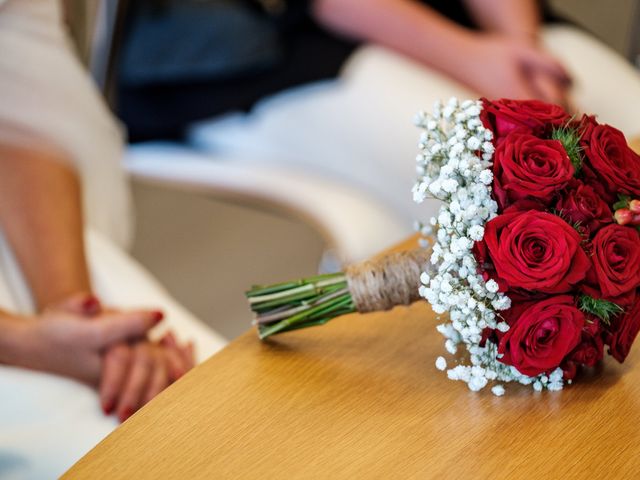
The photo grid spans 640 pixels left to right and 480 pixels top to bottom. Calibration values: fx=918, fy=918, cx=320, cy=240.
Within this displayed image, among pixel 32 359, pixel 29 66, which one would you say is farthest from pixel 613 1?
pixel 32 359

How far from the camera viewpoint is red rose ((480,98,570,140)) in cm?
72

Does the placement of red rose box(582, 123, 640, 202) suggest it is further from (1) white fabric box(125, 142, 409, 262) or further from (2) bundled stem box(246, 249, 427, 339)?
(1) white fabric box(125, 142, 409, 262)

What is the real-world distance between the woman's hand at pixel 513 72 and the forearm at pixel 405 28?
0.02 meters

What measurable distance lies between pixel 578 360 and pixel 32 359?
1.87 ft

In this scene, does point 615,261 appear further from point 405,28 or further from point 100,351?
point 405,28

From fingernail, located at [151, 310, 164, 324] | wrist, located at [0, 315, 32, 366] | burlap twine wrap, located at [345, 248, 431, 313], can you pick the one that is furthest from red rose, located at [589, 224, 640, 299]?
wrist, located at [0, 315, 32, 366]

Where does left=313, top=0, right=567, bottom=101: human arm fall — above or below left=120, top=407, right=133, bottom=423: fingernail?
above

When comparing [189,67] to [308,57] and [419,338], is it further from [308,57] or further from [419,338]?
[419,338]

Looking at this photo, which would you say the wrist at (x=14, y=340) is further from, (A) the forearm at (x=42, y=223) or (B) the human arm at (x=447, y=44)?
(B) the human arm at (x=447, y=44)

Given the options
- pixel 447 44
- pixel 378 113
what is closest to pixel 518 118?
pixel 378 113

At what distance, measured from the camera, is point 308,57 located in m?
1.70

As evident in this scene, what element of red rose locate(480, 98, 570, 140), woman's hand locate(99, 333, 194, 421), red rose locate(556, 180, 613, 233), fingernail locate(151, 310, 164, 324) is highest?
red rose locate(480, 98, 570, 140)

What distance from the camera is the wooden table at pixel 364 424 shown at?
66cm

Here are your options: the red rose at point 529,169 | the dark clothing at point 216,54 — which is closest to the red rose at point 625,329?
the red rose at point 529,169
